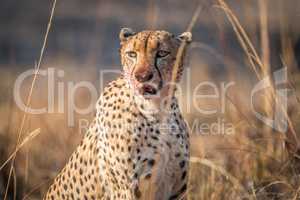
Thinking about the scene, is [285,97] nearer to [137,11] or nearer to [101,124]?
[101,124]

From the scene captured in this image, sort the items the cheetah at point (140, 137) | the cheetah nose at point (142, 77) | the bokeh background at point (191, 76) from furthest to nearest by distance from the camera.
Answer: the bokeh background at point (191, 76) < the cheetah at point (140, 137) < the cheetah nose at point (142, 77)

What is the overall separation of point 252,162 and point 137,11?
646cm

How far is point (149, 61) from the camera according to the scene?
15.9 ft

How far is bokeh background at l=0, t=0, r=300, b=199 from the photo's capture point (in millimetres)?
5074

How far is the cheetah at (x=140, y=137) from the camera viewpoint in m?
4.88

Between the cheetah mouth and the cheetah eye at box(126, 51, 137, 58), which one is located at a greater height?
the cheetah eye at box(126, 51, 137, 58)

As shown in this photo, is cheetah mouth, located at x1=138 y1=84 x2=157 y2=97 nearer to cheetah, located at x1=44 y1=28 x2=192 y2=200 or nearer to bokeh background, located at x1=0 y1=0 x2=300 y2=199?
cheetah, located at x1=44 y1=28 x2=192 y2=200

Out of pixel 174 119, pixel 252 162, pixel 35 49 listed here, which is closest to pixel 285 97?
pixel 252 162

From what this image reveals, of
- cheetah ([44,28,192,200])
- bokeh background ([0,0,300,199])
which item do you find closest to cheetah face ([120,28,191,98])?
cheetah ([44,28,192,200])

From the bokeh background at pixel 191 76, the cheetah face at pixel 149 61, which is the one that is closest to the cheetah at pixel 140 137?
the cheetah face at pixel 149 61

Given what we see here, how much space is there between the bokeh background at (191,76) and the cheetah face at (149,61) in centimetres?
15

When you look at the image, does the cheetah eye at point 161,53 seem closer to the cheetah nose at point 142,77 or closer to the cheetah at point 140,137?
the cheetah at point 140,137

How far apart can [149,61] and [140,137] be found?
368mm

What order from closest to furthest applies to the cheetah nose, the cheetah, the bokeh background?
1. the cheetah nose
2. the cheetah
3. the bokeh background
